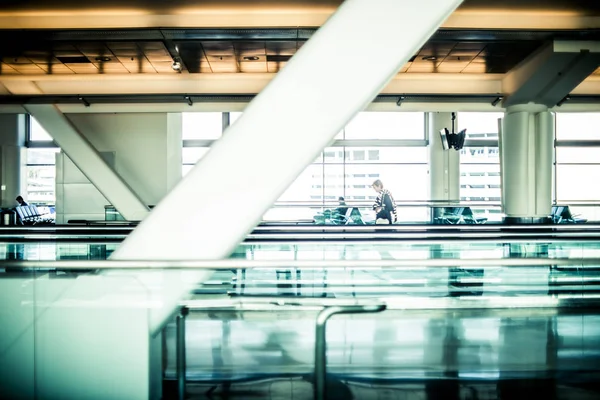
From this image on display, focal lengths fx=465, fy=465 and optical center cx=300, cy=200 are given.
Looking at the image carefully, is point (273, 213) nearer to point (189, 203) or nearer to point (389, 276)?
point (389, 276)

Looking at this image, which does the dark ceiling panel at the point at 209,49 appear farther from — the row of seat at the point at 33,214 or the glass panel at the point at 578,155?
the glass panel at the point at 578,155

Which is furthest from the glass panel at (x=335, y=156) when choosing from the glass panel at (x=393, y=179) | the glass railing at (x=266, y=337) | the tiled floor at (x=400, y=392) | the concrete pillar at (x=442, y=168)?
the tiled floor at (x=400, y=392)

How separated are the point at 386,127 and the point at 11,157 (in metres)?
15.2

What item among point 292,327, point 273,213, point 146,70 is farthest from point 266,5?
point 273,213

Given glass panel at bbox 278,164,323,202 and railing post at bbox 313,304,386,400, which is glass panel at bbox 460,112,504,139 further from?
railing post at bbox 313,304,386,400

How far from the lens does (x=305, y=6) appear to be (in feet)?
29.1

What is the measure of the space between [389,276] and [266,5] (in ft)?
21.7

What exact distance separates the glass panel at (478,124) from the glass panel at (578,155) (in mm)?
2692

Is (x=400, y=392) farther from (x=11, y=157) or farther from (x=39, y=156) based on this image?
(x=39, y=156)

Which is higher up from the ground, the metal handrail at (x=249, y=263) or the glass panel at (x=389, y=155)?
the glass panel at (x=389, y=155)

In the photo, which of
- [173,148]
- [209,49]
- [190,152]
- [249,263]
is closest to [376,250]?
[249,263]

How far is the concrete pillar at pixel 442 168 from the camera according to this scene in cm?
1803

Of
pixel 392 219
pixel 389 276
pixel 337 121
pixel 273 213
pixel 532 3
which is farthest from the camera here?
pixel 273 213

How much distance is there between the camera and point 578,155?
1883 cm
